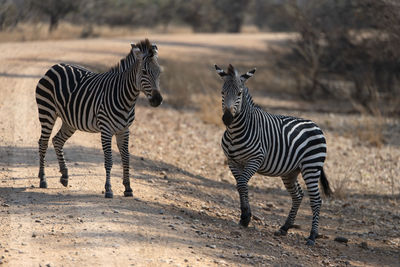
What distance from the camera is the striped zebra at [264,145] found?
748 centimetres

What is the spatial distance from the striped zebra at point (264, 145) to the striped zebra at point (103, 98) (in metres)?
0.96

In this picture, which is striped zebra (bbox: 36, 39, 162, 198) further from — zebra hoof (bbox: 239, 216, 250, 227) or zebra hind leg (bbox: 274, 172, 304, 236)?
zebra hind leg (bbox: 274, 172, 304, 236)

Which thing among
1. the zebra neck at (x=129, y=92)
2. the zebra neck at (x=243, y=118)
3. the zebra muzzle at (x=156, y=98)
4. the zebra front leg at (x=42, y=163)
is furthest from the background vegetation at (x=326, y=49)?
the zebra front leg at (x=42, y=163)

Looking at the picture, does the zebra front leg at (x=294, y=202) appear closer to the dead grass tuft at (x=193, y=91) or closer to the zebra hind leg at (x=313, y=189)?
the zebra hind leg at (x=313, y=189)

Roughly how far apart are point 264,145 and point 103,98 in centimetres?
219

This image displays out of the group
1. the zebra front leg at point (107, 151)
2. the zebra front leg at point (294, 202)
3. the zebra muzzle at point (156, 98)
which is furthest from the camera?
the zebra front leg at point (294, 202)

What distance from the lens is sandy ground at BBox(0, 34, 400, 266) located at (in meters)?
6.24

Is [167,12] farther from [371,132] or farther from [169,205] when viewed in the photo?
[169,205]

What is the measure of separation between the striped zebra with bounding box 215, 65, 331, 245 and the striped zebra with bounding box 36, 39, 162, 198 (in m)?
0.96

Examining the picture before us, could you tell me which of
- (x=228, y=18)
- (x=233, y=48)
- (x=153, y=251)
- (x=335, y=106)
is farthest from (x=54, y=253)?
(x=228, y=18)

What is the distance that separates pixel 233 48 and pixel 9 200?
89.7 ft

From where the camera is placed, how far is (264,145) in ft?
25.7

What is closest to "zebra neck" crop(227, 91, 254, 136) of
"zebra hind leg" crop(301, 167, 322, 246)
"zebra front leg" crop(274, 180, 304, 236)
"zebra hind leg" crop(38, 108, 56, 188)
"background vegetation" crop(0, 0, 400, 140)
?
"zebra hind leg" crop(301, 167, 322, 246)

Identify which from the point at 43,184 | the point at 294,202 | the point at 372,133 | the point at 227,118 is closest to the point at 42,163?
the point at 43,184
